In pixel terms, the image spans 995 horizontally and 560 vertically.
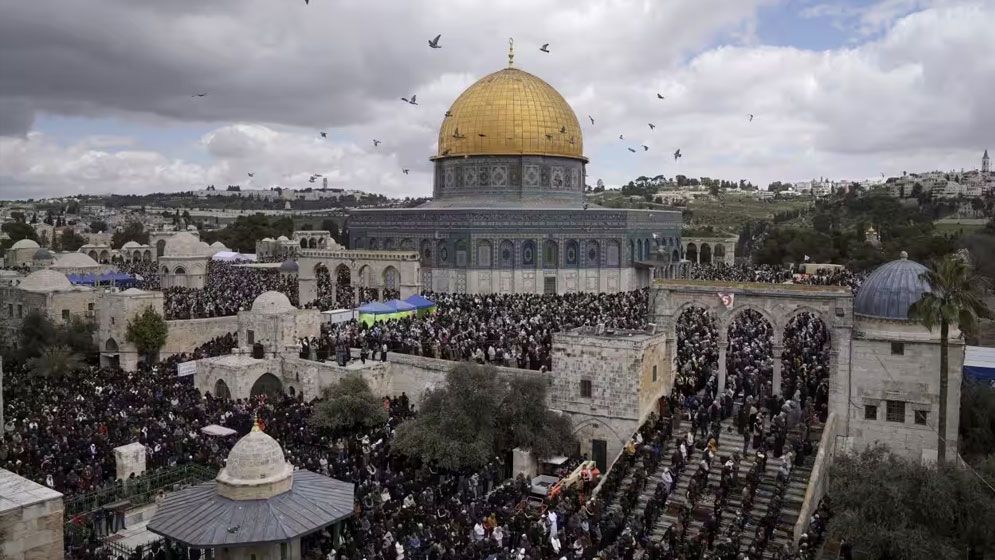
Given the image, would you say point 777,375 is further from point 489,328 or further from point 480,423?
point 489,328

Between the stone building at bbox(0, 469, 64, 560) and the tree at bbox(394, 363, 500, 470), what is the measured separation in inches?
323

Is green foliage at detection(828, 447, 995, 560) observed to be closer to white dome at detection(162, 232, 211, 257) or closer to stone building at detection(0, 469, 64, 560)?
stone building at detection(0, 469, 64, 560)

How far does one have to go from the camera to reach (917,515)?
40.6 ft

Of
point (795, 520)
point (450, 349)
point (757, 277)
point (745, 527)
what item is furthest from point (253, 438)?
point (757, 277)

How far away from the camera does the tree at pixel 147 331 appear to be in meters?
26.8

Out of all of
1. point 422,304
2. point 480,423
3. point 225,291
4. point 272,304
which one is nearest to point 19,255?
point 225,291

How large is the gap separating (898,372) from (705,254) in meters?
43.7

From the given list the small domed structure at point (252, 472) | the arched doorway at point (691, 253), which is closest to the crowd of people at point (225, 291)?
the small domed structure at point (252, 472)

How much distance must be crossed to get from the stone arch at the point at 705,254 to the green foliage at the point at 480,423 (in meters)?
42.7

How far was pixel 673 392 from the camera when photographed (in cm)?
1988

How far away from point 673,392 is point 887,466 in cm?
727

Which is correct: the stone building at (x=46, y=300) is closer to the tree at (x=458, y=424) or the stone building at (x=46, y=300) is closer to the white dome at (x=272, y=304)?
the white dome at (x=272, y=304)

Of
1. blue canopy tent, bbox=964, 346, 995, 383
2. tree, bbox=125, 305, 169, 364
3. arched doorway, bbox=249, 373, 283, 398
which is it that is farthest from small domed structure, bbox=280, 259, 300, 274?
blue canopy tent, bbox=964, 346, 995, 383

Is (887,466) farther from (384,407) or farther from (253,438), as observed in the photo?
(384,407)
